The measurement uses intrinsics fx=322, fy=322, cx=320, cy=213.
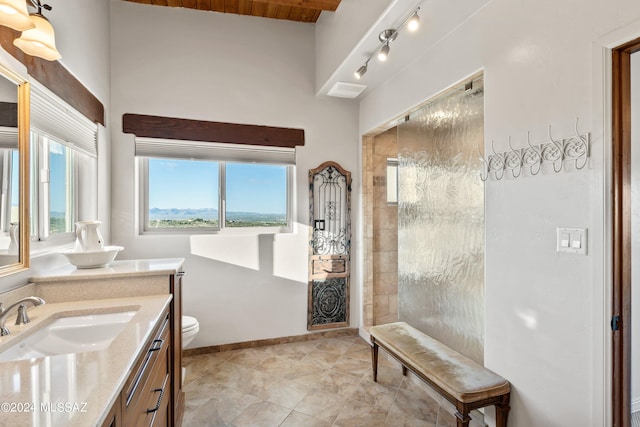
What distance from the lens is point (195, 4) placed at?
9.71 ft

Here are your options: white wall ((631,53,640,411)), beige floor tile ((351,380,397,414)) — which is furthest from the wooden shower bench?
white wall ((631,53,640,411))

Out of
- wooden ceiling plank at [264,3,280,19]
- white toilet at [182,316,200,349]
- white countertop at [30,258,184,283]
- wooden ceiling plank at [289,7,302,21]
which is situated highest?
wooden ceiling plank at [289,7,302,21]

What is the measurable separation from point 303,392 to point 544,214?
1.97 m

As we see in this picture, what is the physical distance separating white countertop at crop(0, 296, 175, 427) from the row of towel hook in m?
1.86

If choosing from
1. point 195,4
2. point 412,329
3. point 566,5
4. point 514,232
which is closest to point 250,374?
point 412,329

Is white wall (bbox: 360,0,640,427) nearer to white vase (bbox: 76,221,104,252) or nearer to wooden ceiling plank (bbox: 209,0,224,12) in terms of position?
wooden ceiling plank (bbox: 209,0,224,12)

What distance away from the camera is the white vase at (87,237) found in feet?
6.09

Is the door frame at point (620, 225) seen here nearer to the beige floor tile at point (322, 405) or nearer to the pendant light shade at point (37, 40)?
the beige floor tile at point (322, 405)

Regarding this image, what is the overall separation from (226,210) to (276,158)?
721 millimetres

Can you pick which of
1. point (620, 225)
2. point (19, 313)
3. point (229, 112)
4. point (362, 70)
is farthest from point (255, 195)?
point (620, 225)

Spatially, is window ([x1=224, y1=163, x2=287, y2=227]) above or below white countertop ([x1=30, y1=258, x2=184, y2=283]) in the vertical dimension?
above

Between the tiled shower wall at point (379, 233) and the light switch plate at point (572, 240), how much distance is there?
2.07 meters

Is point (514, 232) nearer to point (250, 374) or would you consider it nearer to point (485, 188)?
point (485, 188)

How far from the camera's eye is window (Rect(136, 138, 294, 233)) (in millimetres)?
2976
